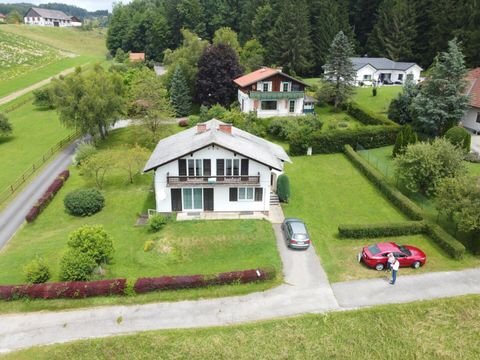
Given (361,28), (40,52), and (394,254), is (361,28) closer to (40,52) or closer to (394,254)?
(394,254)

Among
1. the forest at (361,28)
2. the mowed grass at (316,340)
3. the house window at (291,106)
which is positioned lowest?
the mowed grass at (316,340)

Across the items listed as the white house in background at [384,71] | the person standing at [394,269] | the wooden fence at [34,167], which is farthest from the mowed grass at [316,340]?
the white house in background at [384,71]

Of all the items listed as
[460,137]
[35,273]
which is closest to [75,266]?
[35,273]

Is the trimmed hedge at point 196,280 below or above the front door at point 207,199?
below

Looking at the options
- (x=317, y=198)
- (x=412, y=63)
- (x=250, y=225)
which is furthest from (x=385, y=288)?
(x=412, y=63)

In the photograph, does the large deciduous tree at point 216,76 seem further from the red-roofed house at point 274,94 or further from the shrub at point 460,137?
the shrub at point 460,137

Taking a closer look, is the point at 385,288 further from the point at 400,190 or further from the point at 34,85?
the point at 34,85
